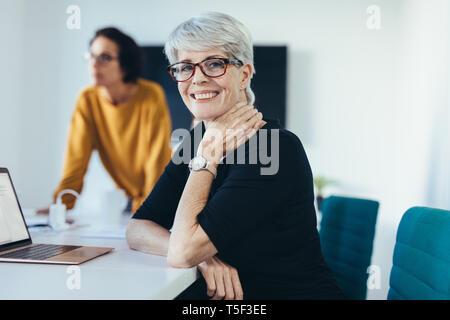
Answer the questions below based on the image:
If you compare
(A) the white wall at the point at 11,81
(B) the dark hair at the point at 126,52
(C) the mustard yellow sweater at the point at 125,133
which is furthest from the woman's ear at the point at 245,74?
(A) the white wall at the point at 11,81

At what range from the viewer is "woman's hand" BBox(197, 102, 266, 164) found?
1164mm

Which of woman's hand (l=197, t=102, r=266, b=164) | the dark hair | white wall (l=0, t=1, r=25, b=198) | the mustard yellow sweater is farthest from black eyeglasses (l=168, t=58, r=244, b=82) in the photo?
white wall (l=0, t=1, r=25, b=198)

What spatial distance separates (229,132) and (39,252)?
2.11 feet

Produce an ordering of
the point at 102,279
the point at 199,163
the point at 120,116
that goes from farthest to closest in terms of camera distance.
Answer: the point at 120,116, the point at 199,163, the point at 102,279

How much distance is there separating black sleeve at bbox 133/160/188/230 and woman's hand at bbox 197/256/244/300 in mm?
327

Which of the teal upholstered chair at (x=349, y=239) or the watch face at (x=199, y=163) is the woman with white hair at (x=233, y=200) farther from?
the teal upholstered chair at (x=349, y=239)

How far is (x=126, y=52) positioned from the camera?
272 centimetres

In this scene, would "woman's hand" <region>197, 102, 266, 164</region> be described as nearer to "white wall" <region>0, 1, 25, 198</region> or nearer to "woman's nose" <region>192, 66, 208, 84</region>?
"woman's nose" <region>192, 66, 208, 84</region>

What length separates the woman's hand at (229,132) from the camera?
3.82ft

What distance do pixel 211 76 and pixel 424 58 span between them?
1911 mm

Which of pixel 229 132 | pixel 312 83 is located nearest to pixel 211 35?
pixel 229 132

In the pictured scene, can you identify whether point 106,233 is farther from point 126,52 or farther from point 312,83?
point 312,83
